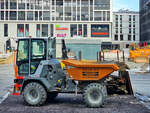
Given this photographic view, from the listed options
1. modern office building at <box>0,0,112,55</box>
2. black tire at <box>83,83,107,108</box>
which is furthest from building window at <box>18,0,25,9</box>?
black tire at <box>83,83,107,108</box>

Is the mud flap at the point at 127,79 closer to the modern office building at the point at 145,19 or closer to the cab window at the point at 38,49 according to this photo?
the cab window at the point at 38,49

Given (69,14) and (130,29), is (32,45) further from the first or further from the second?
(130,29)

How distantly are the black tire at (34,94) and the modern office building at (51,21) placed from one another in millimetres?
55806

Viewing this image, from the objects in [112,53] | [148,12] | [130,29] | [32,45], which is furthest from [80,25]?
[130,29]

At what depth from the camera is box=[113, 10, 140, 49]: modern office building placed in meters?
120

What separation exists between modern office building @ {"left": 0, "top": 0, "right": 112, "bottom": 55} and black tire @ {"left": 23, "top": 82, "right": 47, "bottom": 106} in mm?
55806

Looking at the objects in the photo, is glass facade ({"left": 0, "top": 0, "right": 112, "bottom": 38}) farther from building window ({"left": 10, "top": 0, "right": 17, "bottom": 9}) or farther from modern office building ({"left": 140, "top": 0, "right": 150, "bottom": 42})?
modern office building ({"left": 140, "top": 0, "right": 150, "bottom": 42})

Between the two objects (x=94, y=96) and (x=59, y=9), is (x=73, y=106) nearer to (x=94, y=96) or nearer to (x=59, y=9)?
(x=94, y=96)

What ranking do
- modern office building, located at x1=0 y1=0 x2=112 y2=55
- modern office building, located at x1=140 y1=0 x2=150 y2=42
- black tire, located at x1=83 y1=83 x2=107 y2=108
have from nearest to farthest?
black tire, located at x1=83 y1=83 x2=107 y2=108 → modern office building, located at x1=0 y1=0 x2=112 y2=55 → modern office building, located at x1=140 y1=0 x2=150 y2=42

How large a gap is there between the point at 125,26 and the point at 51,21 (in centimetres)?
6769

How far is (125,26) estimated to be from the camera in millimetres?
124062

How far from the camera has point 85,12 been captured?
65.3 m

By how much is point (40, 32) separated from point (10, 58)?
25.9 metres

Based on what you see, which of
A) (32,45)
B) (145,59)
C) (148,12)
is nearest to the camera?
(32,45)
